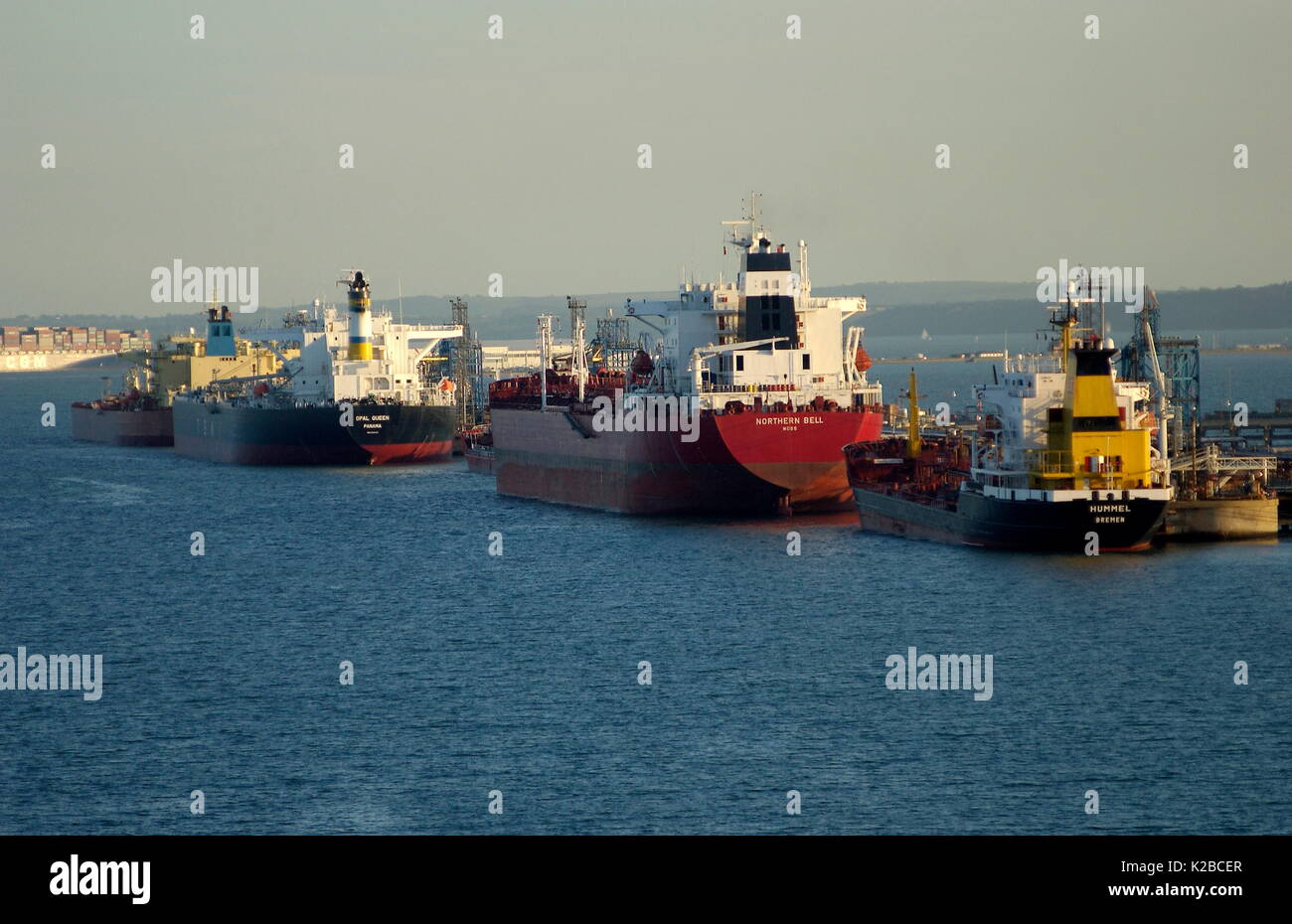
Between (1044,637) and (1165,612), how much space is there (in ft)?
11.3

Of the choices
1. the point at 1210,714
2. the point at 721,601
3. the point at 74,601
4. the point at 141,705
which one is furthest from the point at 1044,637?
the point at 74,601

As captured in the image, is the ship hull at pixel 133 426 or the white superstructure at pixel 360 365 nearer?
the white superstructure at pixel 360 365

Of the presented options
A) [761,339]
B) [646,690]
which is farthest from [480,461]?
[646,690]

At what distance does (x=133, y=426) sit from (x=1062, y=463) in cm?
7953

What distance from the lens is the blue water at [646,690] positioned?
21797mm

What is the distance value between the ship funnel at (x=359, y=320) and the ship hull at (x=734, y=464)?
104 feet

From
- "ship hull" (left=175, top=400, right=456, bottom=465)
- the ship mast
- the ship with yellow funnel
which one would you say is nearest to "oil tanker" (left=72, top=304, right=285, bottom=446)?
"ship hull" (left=175, top=400, right=456, bottom=465)

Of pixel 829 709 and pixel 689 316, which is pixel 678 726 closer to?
pixel 829 709

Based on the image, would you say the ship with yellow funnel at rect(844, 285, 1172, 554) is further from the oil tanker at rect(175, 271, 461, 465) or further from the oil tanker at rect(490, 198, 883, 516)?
the oil tanker at rect(175, 271, 461, 465)

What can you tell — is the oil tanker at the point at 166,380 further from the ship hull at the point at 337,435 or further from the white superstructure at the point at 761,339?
the white superstructure at the point at 761,339

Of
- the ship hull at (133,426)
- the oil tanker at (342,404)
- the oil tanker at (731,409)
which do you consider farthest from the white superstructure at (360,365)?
the oil tanker at (731,409)

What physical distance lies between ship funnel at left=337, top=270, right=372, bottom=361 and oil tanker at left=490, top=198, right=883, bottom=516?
2581 centimetres

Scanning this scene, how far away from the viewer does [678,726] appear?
84.6ft

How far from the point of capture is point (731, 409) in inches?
1959
